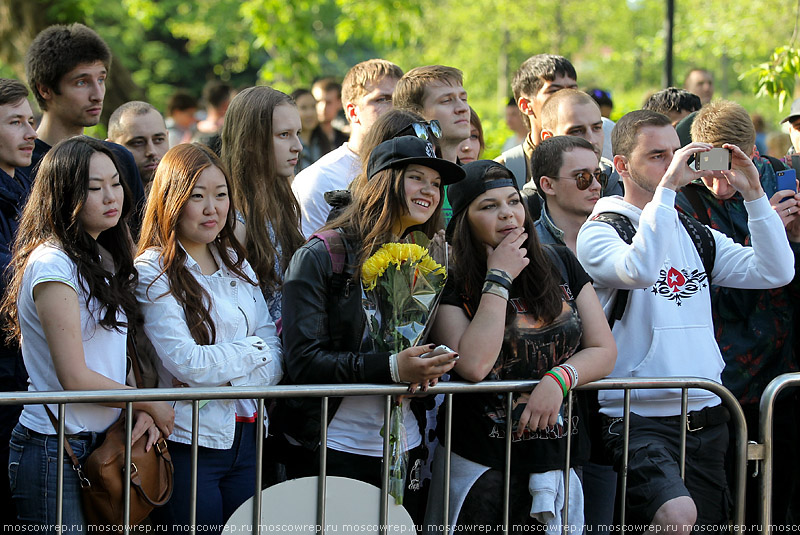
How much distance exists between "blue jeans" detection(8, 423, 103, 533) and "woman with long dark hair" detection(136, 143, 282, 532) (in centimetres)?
38

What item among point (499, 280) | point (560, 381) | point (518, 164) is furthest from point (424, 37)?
point (560, 381)

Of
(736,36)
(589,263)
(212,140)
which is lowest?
(589,263)

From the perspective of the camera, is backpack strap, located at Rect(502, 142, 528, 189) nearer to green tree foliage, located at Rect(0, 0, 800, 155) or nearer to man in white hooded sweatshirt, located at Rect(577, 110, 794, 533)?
man in white hooded sweatshirt, located at Rect(577, 110, 794, 533)

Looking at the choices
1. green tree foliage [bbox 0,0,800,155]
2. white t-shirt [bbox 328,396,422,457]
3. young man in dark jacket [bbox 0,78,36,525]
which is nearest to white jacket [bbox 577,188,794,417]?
white t-shirt [bbox 328,396,422,457]

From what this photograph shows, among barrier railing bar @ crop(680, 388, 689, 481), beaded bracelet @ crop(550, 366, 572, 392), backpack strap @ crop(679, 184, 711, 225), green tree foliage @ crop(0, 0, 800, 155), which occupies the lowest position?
barrier railing bar @ crop(680, 388, 689, 481)

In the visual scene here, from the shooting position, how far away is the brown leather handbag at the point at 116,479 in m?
3.57

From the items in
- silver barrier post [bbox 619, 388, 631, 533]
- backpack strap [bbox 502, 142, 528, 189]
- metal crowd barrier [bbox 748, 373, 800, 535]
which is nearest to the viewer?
Result: silver barrier post [bbox 619, 388, 631, 533]

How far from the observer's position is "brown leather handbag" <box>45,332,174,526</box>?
3566 millimetres

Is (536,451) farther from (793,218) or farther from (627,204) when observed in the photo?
(793,218)

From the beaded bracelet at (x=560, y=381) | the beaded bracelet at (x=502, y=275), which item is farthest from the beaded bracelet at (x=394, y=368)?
the beaded bracelet at (x=560, y=381)

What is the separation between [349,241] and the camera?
3.92m

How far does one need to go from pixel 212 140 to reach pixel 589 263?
7.56 ft

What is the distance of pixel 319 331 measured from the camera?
152 inches

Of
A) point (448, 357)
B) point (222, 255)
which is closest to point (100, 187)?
point (222, 255)
